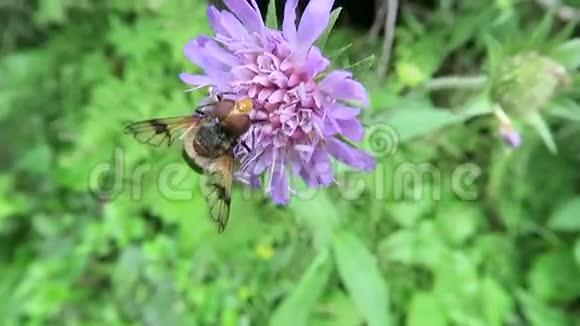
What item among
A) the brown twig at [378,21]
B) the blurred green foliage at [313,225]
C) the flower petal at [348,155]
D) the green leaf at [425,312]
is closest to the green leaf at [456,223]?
the blurred green foliage at [313,225]

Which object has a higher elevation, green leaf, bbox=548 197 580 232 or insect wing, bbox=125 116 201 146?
insect wing, bbox=125 116 201 146

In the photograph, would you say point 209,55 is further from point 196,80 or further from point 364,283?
point 364,283

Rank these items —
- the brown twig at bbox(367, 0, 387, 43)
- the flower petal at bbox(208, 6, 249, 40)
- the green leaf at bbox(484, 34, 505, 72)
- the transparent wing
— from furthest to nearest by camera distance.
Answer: the brown twig at bbox(367, 0, 387, 43) < the green leaf at bbox(484, 34, 505, 72) < the flower petal at bbox(208, 6, 249, 40) < the transparent wing

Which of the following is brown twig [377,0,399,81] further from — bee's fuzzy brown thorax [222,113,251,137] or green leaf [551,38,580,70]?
bee's fuzzy brown thorax [222,113,251,137]

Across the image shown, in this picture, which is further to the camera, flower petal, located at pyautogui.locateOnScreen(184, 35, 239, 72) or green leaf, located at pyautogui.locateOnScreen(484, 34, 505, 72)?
green leaf, located at pyautogui.locateOnScreen(484, 34, 505, 72)

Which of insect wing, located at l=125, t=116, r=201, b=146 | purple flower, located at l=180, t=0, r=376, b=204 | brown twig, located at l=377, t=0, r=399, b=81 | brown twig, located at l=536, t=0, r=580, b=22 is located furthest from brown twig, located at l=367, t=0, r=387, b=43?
insect wing, located at l=125, t=116, r=201, b=146

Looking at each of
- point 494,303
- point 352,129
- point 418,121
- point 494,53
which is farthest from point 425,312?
point 352,129

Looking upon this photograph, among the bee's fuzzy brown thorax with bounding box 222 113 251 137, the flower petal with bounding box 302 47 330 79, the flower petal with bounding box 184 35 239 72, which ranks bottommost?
the bee's fuzzy brown thorax with bounding box 222 113 251 137

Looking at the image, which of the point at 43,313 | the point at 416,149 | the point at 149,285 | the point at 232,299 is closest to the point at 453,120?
the point at 416,149
